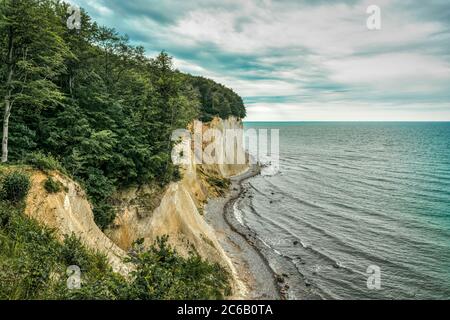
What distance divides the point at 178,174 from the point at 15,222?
17284 millimetres

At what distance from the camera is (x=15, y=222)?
10.0 metres

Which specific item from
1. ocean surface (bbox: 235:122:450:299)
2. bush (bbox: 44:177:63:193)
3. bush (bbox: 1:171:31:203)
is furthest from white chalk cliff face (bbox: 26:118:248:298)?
ocean surface (bbox: 235:122:450:299)

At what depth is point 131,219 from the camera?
21594 mm

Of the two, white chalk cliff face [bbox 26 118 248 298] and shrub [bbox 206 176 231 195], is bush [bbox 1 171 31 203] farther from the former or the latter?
shrub [bbox 206 176 231 195]

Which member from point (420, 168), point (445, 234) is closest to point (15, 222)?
point (445, 234)

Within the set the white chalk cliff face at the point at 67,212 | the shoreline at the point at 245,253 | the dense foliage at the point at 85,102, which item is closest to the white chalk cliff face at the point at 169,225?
the dense foliage at the point at 85,102

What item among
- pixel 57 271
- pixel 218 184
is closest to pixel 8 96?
pixel 57 271

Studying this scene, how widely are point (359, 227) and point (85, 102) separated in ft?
108

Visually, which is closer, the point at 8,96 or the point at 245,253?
the point at 8,96

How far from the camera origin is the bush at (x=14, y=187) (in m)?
→ 11.7

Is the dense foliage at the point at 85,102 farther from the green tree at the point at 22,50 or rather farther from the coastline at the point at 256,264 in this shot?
the coastline at the point at 256,264

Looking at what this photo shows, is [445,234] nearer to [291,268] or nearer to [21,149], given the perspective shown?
[291,268]

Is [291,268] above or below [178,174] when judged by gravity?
below

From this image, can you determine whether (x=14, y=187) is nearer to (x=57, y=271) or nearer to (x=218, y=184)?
(x=57, y=271)
